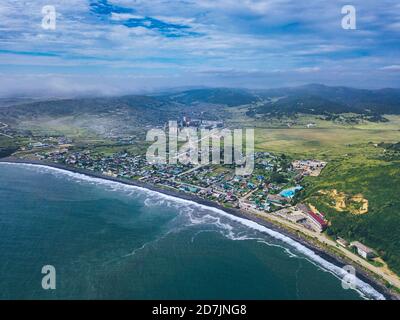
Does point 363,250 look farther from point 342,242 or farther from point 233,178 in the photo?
point 233,178

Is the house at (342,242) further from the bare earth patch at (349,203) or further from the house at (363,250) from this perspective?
the bare earth patch at (349,203)

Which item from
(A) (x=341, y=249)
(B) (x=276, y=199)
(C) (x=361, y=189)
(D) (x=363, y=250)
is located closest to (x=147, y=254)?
(A) (x=341, y=249)

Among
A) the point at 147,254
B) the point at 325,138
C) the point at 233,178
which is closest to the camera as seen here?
the point at 147,254

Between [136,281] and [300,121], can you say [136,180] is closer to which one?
[136,281]

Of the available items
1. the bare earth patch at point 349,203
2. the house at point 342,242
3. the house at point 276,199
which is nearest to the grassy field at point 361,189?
the bare earth patch at point 349,203

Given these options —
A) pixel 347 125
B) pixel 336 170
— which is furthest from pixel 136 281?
pixel 347 125

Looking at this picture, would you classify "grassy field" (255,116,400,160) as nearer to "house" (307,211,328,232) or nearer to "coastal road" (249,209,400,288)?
"house" (307,211,328,232)
